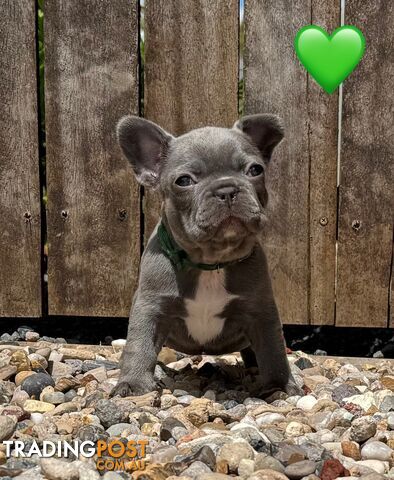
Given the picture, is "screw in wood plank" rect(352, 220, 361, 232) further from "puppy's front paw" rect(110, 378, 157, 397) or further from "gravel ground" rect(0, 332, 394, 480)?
"puppy's front paw" rect(110, 378, 157, 397)

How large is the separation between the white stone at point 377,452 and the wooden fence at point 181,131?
2154 millimetres

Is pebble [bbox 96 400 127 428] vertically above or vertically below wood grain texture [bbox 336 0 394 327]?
below

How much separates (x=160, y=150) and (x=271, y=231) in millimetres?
1317

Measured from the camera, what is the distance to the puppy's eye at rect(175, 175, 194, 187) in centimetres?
377

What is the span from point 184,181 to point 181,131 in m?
1.44

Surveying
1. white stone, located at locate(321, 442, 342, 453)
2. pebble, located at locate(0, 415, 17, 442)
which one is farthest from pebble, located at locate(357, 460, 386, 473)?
pebble, located at locate(0, 415, 17, 442)

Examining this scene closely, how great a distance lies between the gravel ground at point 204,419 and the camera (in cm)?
288

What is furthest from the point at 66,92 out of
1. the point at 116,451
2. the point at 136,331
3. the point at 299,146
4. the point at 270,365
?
the point at 116,451

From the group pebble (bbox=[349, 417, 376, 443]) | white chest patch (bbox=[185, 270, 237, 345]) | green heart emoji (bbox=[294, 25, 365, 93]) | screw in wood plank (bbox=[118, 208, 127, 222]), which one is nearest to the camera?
pebble (bbox=[349, 417, 376, 443])

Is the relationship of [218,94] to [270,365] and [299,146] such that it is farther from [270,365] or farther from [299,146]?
[270,365]

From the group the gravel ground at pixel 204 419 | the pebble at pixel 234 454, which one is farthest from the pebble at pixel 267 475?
the pebble at pixel 234 454

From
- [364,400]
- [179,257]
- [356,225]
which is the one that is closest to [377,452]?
[364,400]

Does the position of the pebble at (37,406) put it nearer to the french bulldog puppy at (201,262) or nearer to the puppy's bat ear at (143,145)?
the french bulldog puppy at (201,262)

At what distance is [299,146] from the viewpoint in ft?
16.7
